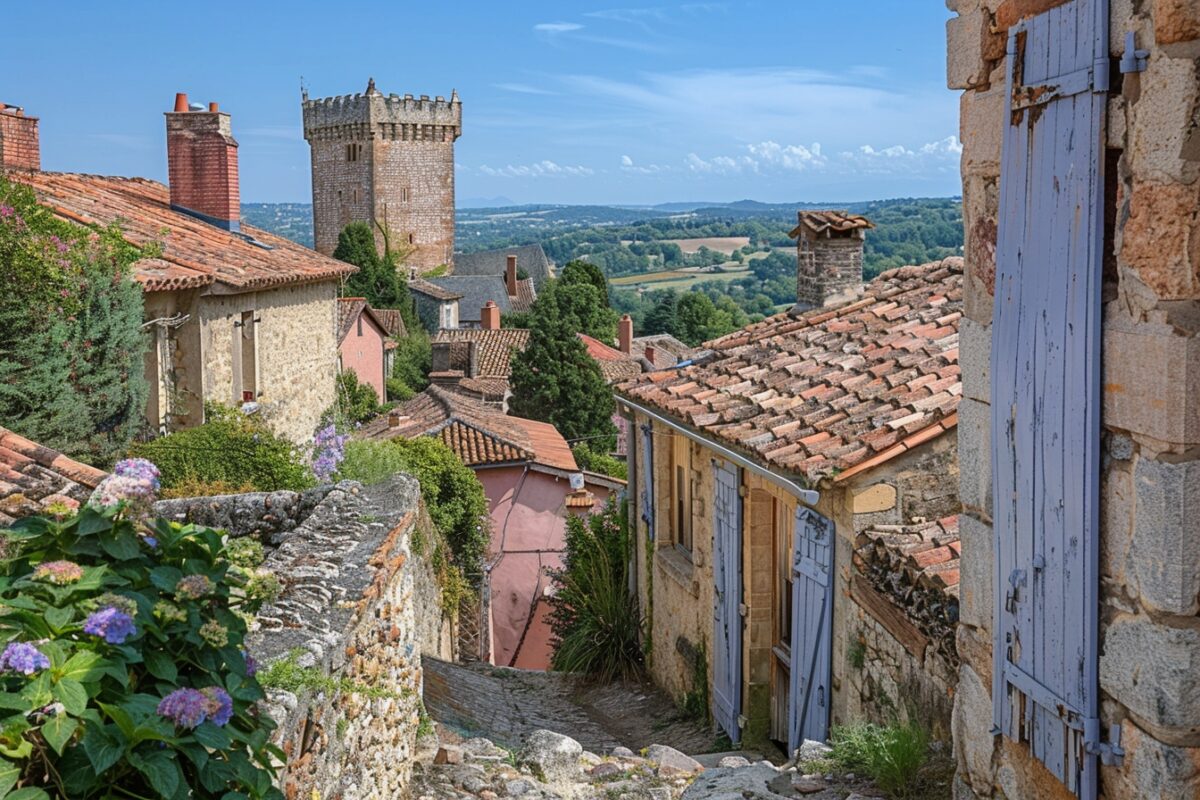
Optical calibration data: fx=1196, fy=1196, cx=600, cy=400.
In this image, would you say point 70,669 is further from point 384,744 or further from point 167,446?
point 167,446

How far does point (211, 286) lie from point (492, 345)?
29.5 metres

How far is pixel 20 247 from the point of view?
34.6ft

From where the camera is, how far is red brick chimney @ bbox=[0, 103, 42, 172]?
14.0m

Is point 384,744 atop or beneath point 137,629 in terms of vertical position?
beneath

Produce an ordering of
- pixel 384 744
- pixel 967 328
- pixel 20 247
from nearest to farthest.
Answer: pixel 967 328, pixel 384 744, pixel 20 247

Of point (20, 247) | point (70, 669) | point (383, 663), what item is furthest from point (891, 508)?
point (20, 247)

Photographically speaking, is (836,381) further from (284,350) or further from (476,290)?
(476,290)

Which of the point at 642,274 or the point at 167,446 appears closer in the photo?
the point at 167,446

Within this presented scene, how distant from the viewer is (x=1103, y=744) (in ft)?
9.67

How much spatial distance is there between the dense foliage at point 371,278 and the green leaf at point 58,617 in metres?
48.0

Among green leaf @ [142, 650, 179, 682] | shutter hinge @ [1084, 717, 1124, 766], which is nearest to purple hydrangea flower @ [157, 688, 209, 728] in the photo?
green leaf @ [142, 650, 179, 682]

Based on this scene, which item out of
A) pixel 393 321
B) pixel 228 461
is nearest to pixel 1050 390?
pixel 228 461

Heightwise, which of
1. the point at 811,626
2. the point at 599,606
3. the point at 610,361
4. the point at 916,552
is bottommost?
the point at 599,606

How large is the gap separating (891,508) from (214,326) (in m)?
9.04
